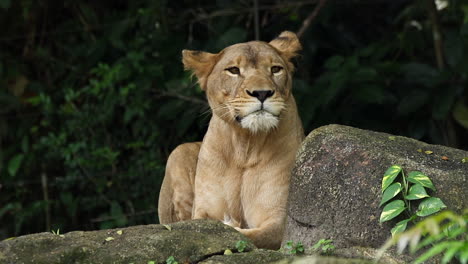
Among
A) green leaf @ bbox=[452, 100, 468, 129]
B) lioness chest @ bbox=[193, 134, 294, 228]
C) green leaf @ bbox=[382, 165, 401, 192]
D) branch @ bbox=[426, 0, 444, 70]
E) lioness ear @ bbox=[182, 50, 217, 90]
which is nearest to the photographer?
green leaf @ bbox=[382, 165, 401, 192]

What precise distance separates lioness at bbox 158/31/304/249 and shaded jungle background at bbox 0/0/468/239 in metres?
2.01

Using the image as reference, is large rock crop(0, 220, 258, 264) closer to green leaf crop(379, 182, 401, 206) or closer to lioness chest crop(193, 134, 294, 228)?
green leaf crop(379, 182, 401, 206)

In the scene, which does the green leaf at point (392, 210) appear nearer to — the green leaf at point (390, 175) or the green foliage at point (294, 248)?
the green leaf at point (390, 175)

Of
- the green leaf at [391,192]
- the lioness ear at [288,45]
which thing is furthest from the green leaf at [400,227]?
the lioness ear at [288,45]

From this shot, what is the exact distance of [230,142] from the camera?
4633mm

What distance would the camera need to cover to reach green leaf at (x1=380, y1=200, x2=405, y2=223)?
11.0ft

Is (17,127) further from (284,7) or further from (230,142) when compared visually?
(230,142)

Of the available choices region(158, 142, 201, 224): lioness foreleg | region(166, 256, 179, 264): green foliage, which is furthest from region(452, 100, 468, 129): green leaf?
region(166, 256, 179, 264): green foliage

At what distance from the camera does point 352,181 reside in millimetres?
3582

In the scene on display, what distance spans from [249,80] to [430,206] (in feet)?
4.52

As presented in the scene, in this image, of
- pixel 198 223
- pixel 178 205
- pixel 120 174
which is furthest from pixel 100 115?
pixel 198 223

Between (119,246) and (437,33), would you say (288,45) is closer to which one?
(119,246)

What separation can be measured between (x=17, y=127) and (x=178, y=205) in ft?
11.0

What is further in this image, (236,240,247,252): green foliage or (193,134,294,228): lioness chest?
(193,134,294,228): lioness chest
